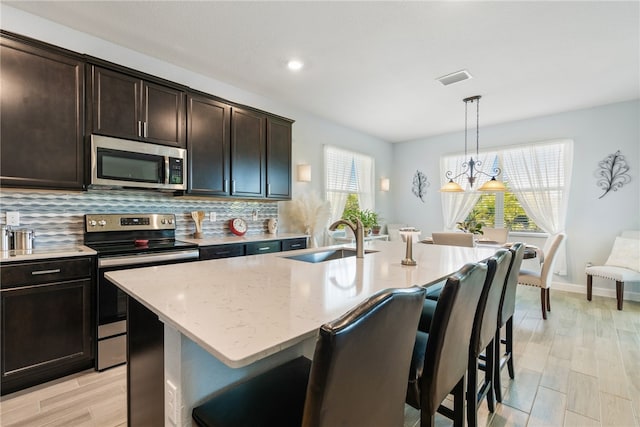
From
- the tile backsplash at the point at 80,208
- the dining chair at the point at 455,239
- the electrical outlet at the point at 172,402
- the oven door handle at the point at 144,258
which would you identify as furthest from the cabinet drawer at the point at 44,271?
the dining chair at the point at 455,239

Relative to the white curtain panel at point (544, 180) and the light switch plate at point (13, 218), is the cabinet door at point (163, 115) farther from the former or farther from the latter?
the white curtain panel at point (544, 180)

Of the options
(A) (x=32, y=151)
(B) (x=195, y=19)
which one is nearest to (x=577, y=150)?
(B) (x=195, y=19)

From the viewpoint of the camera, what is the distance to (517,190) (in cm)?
499

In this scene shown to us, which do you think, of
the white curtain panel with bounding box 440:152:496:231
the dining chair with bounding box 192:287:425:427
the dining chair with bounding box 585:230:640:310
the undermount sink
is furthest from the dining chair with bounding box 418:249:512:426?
the white curtain panel with bounding box 440:152:496:231

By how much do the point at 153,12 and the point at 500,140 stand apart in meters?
5.29

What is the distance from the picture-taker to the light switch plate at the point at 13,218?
87.4 inches

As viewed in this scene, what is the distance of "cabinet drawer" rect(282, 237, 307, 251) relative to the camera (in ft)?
11.9

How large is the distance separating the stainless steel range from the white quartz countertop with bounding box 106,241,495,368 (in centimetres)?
100

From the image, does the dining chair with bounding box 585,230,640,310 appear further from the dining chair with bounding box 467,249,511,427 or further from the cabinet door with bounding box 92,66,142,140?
the cabinet door with bounding box 92,66,142,140

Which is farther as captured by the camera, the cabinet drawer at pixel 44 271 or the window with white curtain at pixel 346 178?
the window with white curtain at pixel 346 178

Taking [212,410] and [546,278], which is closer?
[212,410]

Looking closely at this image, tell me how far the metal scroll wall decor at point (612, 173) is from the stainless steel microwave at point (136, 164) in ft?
18.4

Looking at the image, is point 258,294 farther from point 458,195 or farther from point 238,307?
point 458,195

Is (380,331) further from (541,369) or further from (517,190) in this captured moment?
(517,190)
